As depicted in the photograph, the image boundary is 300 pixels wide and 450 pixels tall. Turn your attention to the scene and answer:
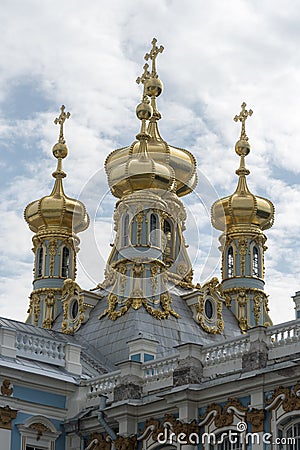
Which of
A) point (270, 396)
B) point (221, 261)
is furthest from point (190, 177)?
point (270, 396)

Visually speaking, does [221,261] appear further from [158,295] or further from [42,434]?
[42,434]

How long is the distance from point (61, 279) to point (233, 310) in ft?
16.2

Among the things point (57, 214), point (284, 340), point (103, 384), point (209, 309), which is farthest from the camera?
point (57, 214)

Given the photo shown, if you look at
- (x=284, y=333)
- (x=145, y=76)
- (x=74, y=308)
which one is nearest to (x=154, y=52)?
(x=145, y=76)

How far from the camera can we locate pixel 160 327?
2808 centimetres

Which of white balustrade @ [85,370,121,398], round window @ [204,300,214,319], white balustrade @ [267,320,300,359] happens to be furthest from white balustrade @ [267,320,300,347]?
round window @ [204,300,214,319]

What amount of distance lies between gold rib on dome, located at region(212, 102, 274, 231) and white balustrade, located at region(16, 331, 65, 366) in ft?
35.2

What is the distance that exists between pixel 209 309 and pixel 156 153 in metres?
6.07

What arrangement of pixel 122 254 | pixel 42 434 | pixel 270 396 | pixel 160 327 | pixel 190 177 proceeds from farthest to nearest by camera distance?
pixel 190 177, pixel 122 254, pixel 160 327, pixel 42 434, pixel 270 396

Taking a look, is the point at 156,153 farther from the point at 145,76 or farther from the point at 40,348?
the point at 40,348

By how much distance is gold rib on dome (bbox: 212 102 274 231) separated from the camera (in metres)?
34.6

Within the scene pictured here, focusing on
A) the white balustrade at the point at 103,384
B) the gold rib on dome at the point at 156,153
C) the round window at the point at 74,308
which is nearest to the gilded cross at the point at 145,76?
the gold rib on dome at the point at 156,153

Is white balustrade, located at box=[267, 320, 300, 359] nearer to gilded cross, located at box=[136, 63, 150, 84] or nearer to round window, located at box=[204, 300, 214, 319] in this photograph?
round window, located at box=[204, 300, 214, 319]

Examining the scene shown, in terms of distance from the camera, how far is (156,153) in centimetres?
3412
